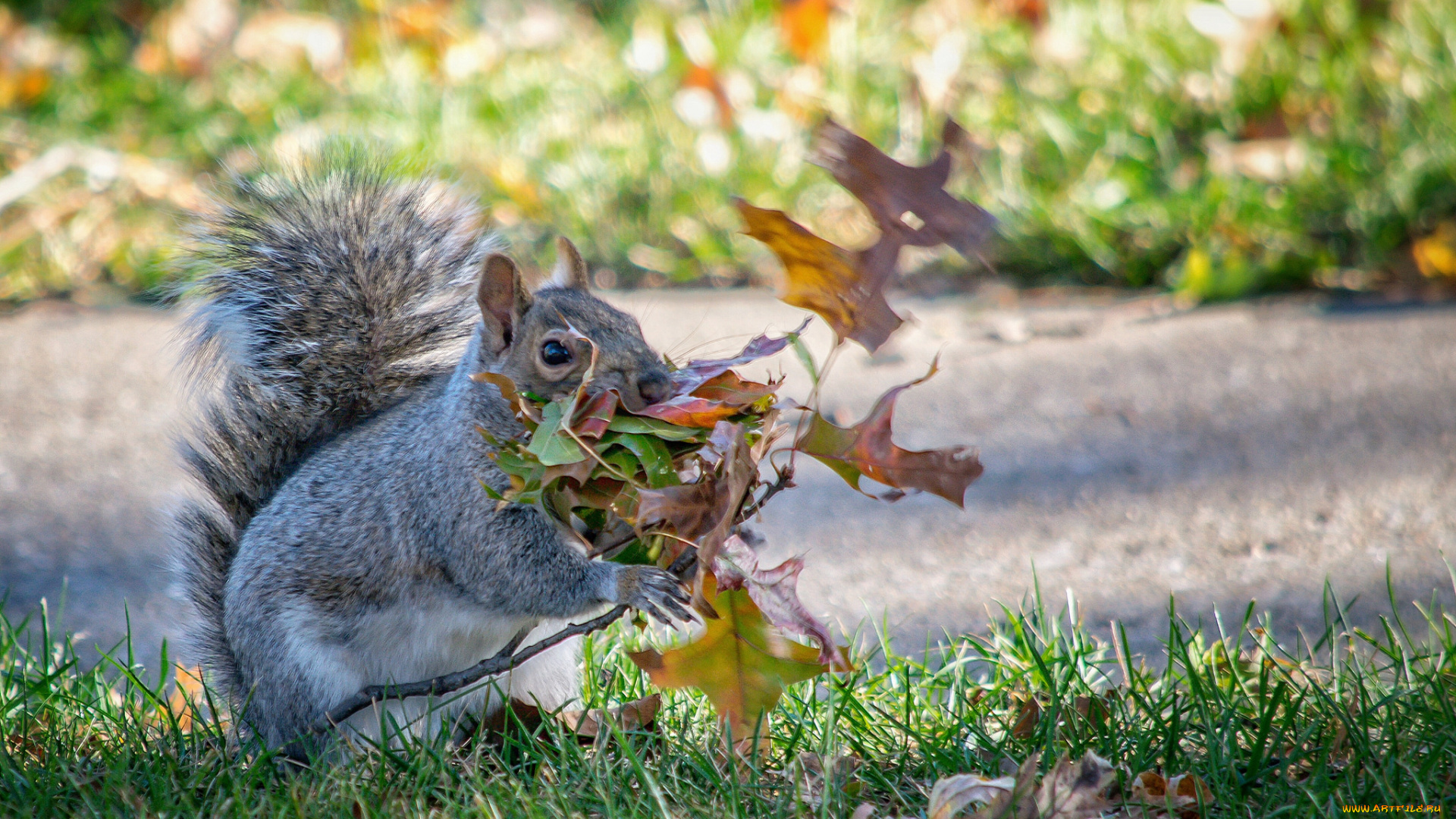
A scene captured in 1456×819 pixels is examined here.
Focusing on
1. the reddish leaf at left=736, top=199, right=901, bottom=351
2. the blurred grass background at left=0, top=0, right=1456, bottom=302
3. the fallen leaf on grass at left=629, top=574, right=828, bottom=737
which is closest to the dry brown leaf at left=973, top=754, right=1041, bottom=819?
the fallen leaf on grass at left=629, top=574, right=828, bottom=737

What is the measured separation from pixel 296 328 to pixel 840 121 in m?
2.35

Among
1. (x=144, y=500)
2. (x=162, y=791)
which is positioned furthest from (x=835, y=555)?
(x=144, y=500)

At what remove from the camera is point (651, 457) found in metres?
1.22

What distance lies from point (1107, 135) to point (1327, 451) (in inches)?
55.4

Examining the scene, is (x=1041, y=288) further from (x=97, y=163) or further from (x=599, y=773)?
(x=97, y=163)

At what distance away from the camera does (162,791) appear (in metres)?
1.23

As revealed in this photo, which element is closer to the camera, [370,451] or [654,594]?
[654,594]

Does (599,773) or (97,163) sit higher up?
(97,163)

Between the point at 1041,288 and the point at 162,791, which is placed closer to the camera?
the point at 162,791

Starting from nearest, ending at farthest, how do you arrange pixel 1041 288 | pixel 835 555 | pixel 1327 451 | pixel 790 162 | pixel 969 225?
pixel 969 225 → pixel 835 555 → pixel 1327 451 → pixel 1041 288 → pixel 790 162

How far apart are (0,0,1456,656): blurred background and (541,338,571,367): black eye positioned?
0.24m

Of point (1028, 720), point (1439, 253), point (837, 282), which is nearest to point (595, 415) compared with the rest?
point (837, 282)

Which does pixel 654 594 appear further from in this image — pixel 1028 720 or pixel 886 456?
pixel 1028 720

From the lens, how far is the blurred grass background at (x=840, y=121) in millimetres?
3035
